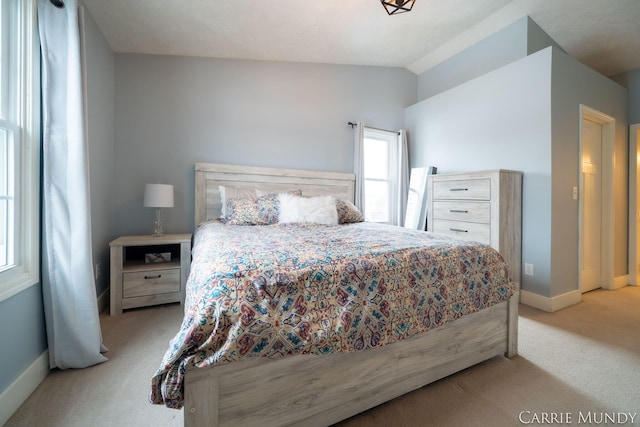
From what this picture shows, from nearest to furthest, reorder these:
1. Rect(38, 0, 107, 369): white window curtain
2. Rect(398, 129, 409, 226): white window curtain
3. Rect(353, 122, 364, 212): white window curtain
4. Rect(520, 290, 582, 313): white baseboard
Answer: Rect(38, 0, 107, 369): white window curtain
Rect(520, 290, 582, 313): white baseboard
Rect(353, 122, 364, 212): white window curtain
Rect(398, 129, 409, 226): white window curtain

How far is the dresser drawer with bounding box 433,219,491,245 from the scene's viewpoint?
8.36 ft

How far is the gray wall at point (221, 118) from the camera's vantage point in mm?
2746

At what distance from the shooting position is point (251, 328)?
36.2 inches

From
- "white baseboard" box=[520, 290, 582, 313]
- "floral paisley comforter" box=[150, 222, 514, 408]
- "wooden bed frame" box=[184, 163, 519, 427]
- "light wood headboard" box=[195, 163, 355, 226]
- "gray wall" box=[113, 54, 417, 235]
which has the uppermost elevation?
"gray wall" box=[113, 54, 417, 235]

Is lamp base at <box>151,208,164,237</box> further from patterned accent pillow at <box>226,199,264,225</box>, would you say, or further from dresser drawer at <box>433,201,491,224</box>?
dresser drawer at <box>433,201,491,224</box>

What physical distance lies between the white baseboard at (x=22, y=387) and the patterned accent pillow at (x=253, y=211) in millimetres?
1420

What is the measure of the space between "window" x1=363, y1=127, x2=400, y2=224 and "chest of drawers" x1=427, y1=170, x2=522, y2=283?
96 cm

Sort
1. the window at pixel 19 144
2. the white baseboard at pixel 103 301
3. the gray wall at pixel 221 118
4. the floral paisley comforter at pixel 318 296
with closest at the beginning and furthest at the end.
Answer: the floral paisley comforter at pixel 318 296, the window at pixel 19 144, the white baseboard at pixel 103 301, the gray wall at pixel 221 118

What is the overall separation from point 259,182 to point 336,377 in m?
2.35

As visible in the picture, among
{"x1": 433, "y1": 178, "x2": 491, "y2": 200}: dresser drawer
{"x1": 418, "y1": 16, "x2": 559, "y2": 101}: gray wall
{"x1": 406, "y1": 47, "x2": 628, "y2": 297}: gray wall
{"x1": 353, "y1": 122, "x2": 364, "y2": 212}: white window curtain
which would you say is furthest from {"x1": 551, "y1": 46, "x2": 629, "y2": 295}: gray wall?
{"x1": 353, "y1": 122, "x2": 364, "y2": 212}: white window curtain

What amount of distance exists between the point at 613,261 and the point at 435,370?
10.4 ft

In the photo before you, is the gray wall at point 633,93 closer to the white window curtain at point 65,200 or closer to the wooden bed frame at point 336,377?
the wooden bed frame at point 336,377

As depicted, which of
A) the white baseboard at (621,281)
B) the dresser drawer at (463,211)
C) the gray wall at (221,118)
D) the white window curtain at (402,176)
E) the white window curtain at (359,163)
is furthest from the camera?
the white window curtain at (402,176)

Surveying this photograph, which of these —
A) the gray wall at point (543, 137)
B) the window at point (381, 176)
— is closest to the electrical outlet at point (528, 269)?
the gray wall at point (543, 137)
